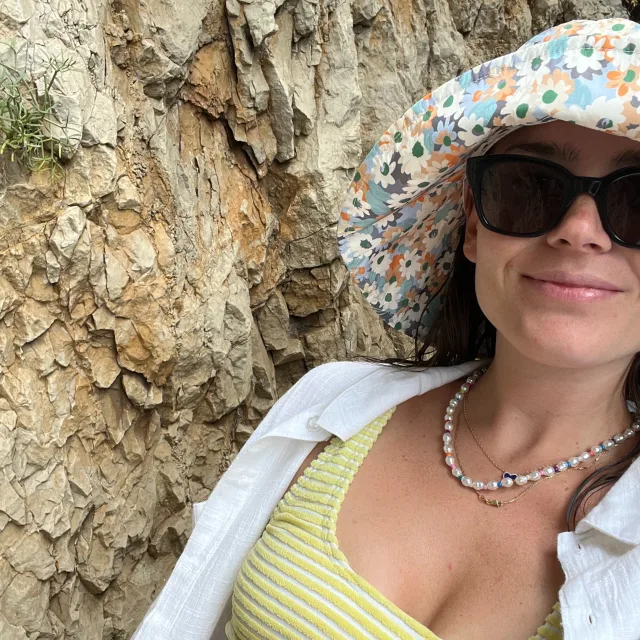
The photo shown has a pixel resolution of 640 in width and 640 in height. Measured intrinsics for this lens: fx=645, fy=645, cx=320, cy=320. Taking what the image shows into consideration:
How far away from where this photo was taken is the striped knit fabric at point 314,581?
0.93 m

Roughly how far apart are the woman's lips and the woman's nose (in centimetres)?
6

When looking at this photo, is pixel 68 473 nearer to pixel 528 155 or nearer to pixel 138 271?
pixel 138 271

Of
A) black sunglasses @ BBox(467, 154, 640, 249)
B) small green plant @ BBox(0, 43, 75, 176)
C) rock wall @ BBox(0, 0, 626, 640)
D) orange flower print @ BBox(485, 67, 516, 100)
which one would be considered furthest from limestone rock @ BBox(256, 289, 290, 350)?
orange flower print @ BBox(485, 67, 516, 100)

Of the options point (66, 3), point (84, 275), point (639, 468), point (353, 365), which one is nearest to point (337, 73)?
point (66, 3)

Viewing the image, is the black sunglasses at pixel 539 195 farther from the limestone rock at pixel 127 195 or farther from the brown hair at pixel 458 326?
the limestone rock at pixel 127 195

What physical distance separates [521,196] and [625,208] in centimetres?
14

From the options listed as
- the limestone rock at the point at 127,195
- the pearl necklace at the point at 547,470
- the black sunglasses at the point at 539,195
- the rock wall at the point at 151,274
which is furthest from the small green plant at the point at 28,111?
the pearl necklace at the point at 547,470

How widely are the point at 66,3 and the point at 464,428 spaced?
4.97 ft

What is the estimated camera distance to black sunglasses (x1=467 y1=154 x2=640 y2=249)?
854 mm

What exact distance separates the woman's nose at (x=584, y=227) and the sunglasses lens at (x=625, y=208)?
0.02 meters

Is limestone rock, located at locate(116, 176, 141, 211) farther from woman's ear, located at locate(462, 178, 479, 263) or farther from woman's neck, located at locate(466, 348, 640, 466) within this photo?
woman's neck, located at locate(466, 348, 640, 466)

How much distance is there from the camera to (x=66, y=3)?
5.70 ft

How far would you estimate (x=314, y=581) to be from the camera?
38.9 inches

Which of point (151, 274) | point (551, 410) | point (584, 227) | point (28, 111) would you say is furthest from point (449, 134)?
point (151, 274)
